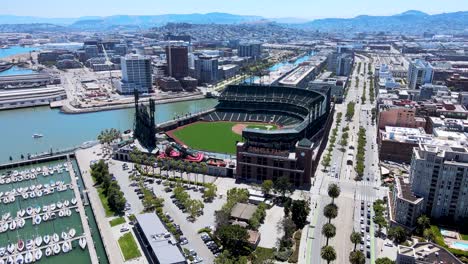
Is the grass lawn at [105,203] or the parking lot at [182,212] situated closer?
the parking lot at [182,212]

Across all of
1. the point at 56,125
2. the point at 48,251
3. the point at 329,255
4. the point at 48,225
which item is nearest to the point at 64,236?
the point at 48,251

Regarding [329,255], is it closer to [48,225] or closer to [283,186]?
[283,186]

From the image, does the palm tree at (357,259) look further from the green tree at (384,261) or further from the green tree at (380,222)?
the green tree at (380,222)

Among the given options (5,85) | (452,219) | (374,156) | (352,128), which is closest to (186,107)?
(352,128)

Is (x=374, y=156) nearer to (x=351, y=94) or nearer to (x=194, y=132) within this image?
(x=194, y=132)

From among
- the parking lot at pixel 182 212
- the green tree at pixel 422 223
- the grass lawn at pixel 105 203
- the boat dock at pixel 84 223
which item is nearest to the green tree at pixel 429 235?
the green tree at pixel 422 223

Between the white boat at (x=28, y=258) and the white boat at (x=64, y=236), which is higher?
the white boat at (x=64, y=236)
